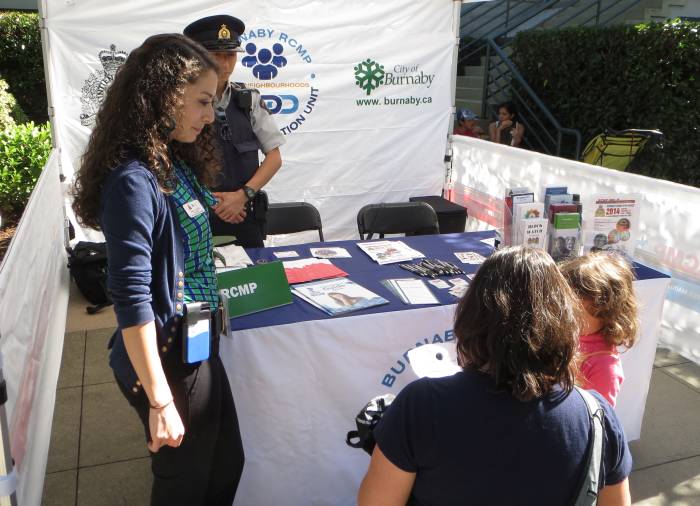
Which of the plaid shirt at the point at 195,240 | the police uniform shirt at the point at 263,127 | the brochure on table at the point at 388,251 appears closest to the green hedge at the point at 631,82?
the brochure on table at the point at 388,251

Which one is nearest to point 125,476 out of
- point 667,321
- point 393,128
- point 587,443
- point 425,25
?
point 587,443

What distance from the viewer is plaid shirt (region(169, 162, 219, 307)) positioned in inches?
63.7

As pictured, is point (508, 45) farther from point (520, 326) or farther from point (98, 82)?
point (520, 326)

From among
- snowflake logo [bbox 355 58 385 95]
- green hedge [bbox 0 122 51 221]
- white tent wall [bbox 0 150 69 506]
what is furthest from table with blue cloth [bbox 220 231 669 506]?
green hedge [bbox 0 122 51 221]

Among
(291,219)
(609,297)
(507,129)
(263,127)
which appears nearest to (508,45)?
(507,129)

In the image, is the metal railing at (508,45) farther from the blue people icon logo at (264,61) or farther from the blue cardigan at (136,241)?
the blue cardigan at (136,241)

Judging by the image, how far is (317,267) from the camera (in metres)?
2.79

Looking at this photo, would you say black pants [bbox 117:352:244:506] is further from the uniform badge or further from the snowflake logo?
the snowflake logo

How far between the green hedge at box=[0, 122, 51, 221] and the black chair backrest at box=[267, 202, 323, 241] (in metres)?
3.33

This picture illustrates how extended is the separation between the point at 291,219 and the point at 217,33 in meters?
1.27

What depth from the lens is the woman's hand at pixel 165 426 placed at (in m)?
1.49

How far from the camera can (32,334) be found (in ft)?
7.89

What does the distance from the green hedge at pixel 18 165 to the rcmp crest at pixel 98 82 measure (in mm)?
1940

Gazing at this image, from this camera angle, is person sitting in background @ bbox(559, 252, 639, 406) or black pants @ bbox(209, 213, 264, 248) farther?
black pants @ bbox(209, 213, 264, 248)
